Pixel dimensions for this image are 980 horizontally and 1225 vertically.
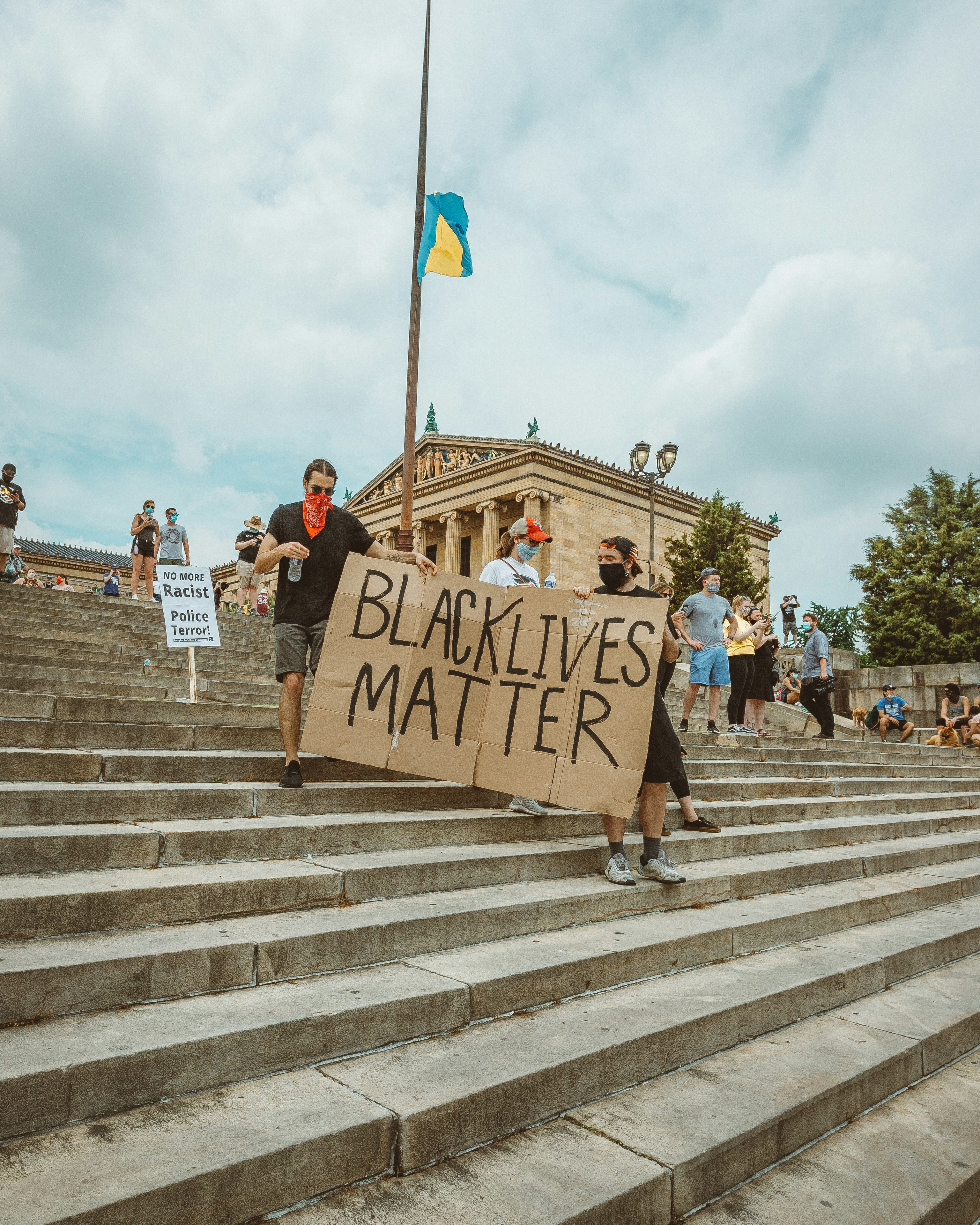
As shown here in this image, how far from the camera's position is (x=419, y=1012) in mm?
2785

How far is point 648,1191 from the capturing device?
89.5 inches

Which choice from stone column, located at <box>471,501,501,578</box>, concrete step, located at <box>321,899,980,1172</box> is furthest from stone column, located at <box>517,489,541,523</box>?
concrete step, located at <box>321,899,980,1172</box>

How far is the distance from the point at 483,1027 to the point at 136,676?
615cm

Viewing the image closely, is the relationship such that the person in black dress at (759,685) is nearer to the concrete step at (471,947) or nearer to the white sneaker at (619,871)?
the concrete step at (471,947)

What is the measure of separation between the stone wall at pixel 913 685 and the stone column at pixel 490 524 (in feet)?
86.8

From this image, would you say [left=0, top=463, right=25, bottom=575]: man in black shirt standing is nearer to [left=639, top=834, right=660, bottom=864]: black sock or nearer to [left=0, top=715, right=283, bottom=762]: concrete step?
[left=0, top=715, right=283, bottom=762]: concrete step

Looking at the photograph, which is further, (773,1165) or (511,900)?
(511,900)

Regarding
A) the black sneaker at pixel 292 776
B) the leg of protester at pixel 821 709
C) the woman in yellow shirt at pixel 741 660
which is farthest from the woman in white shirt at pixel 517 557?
the leg of protester at pixel 821 709

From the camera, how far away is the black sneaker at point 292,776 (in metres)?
4.40

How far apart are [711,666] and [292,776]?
18.7 feet

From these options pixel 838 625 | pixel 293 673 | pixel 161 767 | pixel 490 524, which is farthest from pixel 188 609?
pixel 838 625

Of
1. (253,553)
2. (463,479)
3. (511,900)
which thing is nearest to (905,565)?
(463,479)

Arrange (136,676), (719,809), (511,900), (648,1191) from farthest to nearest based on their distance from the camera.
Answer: (136,676), (719,809), (511,900), (648,1191)

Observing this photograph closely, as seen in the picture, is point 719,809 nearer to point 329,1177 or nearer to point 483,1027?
point 483,1027
